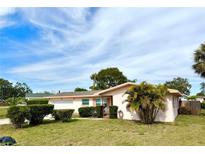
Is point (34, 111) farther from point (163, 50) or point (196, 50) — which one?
point (196, 50)

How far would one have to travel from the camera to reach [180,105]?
29.1m

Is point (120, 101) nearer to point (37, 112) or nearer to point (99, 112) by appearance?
point (99, 112)

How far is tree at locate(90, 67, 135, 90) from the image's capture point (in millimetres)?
57344

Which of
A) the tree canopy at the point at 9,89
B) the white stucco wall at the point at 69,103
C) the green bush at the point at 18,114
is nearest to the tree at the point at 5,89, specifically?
the tree canopy at the point at 9,89

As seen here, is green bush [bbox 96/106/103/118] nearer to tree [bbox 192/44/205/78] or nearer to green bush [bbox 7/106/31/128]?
green bush [bbox 7/106/31/128]

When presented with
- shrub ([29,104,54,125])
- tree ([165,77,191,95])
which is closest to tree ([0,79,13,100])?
tree ([165,77,191,95])

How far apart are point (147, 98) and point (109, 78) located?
40842 millimetres

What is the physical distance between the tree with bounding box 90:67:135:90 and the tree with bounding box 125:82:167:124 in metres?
39.7

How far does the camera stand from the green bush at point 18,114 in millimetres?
15656

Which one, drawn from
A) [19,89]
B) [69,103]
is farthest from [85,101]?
[19,89]

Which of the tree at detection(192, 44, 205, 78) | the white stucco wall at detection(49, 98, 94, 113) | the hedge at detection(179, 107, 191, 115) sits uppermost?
the tree at detection(192, 44, 205, 78)

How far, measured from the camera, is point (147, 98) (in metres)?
16.7
